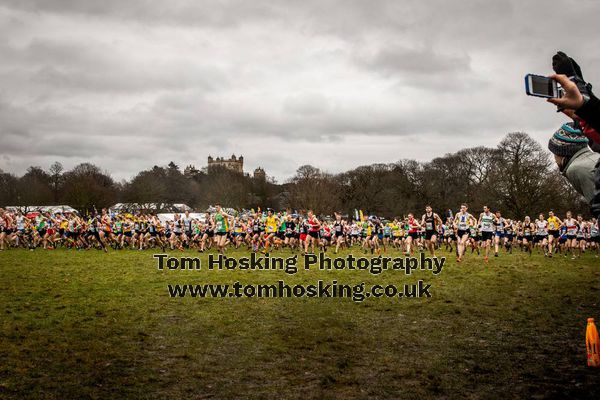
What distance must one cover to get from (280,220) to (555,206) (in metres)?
35.4

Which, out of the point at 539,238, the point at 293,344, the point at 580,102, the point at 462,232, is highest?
the point at 580,102

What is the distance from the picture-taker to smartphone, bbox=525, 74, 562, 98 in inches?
127

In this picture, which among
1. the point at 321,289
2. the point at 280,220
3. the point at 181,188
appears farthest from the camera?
the point at 181,188

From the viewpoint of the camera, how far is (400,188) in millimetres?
87250

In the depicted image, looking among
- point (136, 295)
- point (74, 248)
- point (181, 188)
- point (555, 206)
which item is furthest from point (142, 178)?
point (136, 295)

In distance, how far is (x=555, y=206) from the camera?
5234 centimetres

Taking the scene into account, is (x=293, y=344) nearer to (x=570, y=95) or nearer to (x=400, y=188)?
(x=570, y=95)

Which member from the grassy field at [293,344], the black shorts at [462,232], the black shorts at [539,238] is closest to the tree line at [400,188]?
the black shorts at [539,238]

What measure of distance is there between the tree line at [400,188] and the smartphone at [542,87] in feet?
180

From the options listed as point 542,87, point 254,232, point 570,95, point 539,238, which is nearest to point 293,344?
point 542,87

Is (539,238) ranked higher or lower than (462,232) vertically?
lower

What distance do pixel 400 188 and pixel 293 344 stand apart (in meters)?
81.6

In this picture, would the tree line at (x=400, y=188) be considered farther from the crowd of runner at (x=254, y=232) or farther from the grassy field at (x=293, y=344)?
the grassy field at (x=293, y=344)

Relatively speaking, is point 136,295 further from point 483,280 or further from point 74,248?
point 74,248
